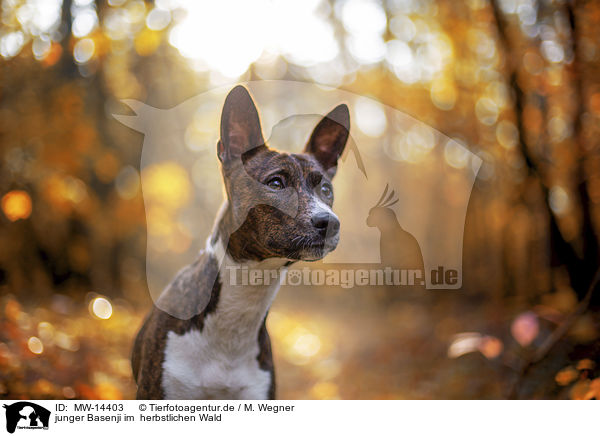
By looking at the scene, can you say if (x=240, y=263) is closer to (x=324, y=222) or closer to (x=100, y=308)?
(x=324, y=222)

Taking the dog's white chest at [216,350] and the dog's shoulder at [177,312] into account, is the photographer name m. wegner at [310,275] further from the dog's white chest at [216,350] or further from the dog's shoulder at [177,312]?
the dog's shoulder at [177,312]

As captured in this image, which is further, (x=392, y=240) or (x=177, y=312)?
(x=392, y=240)

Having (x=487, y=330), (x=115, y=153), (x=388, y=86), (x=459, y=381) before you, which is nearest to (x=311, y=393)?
(x=459, y=381)

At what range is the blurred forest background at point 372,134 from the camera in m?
5.02

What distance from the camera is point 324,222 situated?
8.50 feet

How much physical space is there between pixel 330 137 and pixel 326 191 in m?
0.51

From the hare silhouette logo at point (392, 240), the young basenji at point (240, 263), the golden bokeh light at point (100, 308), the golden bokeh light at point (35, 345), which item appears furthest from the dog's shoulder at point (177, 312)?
the golden bokeh light at point (100, 308)

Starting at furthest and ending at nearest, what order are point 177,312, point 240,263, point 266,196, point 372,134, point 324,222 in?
point 372,134, point 177,312, point 240,263, point 266,196, point 324,222

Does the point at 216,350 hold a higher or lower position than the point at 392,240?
lower

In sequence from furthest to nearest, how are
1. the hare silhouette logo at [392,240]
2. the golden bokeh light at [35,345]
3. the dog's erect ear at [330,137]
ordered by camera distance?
the golden bokeh light at [35,345] < the hare silhouette logo at [392,240] < the dog's erect ear at [330,137]

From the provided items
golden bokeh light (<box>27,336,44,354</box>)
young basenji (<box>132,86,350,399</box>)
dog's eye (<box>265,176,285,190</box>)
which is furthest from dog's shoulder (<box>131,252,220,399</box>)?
golden bokeh light (<box>27,336,44,354</box>)
